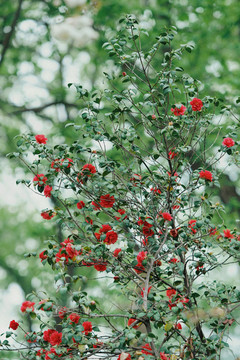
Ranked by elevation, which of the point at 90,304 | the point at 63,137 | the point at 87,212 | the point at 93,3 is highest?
the point at 93,3

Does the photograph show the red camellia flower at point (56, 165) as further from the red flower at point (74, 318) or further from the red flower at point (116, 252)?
the red flower at point (74, 318)

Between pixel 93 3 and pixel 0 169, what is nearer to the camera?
pixel 93 3

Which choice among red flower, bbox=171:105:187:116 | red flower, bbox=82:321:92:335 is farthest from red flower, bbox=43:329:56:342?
red flower, bbox=171:105:187:116

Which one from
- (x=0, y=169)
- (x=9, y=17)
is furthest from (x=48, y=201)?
(x=9, y=17)

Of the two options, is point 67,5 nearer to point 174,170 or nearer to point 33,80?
point 33,80

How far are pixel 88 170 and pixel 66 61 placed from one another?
6642 mm

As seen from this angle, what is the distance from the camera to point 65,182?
94.8 inches

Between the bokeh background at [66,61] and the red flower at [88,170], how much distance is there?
72.3 inches

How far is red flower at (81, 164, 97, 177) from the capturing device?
2328 millimetres

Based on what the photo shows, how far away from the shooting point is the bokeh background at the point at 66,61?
19.0 feet

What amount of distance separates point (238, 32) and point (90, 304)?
6717mm

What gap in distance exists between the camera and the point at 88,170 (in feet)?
7.68

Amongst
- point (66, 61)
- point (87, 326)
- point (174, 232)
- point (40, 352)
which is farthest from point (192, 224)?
point (66, 61)

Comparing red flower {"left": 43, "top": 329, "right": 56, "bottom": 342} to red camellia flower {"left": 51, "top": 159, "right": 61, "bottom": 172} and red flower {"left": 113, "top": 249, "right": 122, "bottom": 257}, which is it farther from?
red camellia flower {"left": 51, "top": 159, "right": 61, "bottom": 172}
